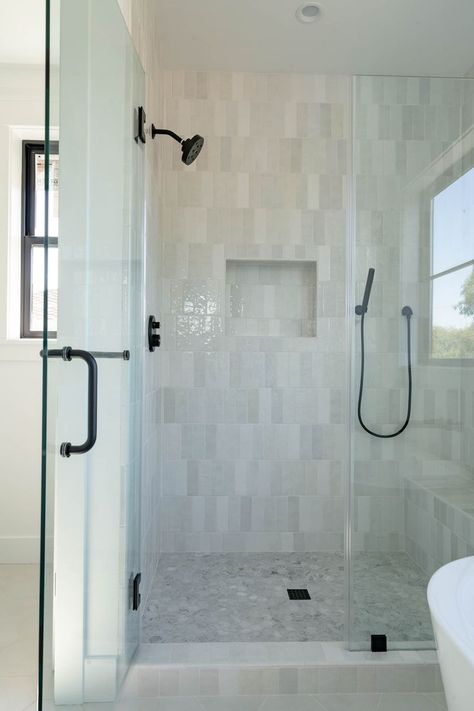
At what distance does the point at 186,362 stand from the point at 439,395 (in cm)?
146

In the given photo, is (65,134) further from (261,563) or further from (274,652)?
(261,563)

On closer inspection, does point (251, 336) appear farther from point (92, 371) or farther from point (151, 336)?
point (92, 371)

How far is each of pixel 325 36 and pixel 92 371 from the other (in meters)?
2.29

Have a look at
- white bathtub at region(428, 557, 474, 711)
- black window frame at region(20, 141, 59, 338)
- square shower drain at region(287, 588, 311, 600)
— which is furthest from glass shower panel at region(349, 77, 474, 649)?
black window frame at region(20, 141, 59, 338)

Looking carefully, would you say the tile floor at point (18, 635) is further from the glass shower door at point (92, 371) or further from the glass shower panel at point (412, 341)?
the glass shower panel at point (412, 341)

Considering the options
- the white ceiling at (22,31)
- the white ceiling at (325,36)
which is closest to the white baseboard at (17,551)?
the white ceiling at (22,31)

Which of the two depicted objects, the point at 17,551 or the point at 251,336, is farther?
the point at 251,336

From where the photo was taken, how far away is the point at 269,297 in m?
3.00

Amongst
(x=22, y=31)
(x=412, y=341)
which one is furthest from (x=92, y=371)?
(x=22, y=31)

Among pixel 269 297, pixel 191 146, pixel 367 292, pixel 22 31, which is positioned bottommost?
pixel 367 292

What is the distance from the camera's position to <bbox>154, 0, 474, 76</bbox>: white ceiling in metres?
2.30

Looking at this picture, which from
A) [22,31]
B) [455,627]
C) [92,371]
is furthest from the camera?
[22,31]

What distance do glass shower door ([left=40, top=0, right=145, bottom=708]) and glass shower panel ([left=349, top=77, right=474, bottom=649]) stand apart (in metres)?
0.84

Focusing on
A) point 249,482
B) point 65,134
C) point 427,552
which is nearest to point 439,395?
point 427,552
